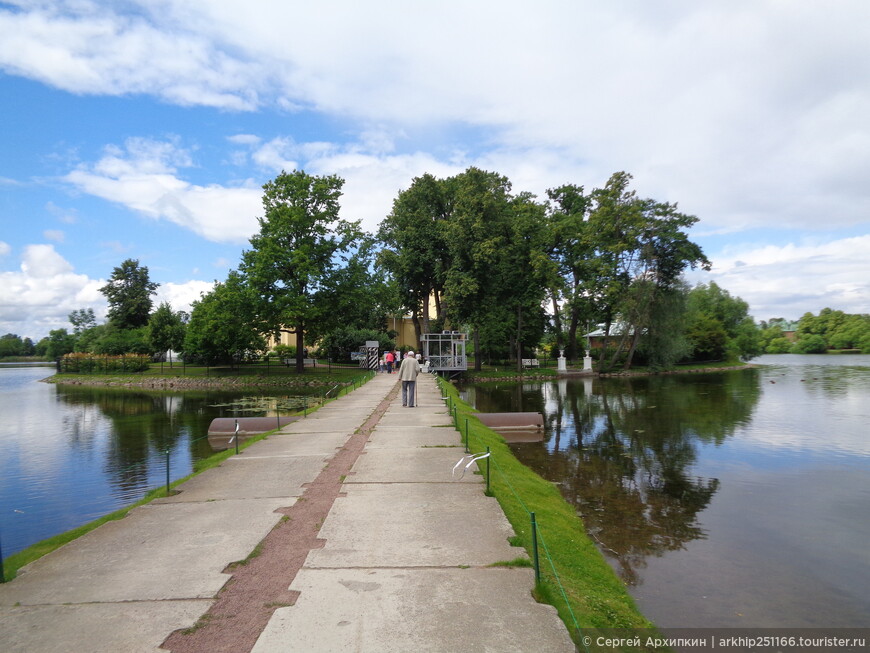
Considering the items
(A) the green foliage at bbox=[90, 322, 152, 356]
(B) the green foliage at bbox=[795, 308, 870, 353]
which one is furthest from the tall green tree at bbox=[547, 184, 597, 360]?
(B) the green foliage at bbox=[795, 308, 870, 353]

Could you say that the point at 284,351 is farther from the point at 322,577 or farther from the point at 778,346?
the point at 778,346

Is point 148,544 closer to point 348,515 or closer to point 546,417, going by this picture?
point 348,515

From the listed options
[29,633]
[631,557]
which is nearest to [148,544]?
[29,633]

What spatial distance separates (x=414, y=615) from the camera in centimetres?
418

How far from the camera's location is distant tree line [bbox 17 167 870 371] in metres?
38.4

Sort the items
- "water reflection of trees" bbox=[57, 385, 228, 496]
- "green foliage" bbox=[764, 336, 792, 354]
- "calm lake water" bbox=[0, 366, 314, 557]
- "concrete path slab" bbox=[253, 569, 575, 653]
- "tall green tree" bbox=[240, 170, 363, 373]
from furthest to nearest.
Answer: "green foliage" bbox=[764, 336, 792, 354]
"tall green tree" bbox=[240, 170, 363, 373]
"water reflection of trees" bbox=[57, 385, 228, 496]
"calm lake water" bbox=[0, 366, 314, 557]
"concrete path slab" bbox=[253, 569, 575, 653]

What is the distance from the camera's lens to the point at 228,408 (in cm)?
2648

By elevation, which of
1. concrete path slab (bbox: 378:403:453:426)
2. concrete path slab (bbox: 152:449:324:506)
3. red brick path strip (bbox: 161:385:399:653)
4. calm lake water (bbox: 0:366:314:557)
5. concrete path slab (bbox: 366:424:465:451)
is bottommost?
calm lake water (bbox: 0:366:314:557)

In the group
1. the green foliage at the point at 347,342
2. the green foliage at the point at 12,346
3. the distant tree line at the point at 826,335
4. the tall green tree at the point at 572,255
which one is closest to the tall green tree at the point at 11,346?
the green foliage at the point at 12,346

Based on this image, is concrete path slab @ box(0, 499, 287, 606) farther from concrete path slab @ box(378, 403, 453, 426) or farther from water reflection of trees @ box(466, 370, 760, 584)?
concrete path slab @ box(378, 403, 453, 426)

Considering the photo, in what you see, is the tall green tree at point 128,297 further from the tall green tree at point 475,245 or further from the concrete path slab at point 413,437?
the concrete path slab at point 413,437

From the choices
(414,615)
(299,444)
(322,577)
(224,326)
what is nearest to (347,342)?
(224,326)

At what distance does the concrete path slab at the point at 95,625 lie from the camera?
3.81 metres

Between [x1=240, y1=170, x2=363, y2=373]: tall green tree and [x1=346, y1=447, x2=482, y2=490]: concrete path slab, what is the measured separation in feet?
90.1
